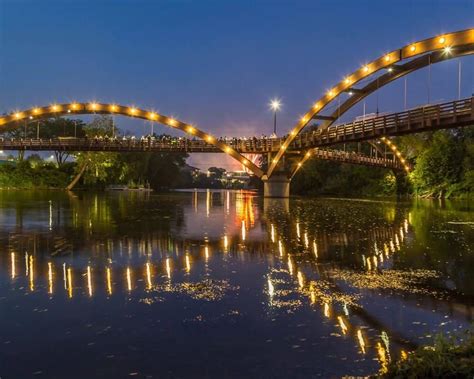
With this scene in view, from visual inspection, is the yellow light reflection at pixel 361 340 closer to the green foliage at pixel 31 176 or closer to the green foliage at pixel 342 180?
the green foliage at pixel 342 180

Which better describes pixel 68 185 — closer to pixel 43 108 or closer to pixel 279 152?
pixel 43 108

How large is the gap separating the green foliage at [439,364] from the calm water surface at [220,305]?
1.93 feet

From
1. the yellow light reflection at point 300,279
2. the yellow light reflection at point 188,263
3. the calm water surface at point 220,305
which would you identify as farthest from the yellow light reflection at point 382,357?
the yellow light reflection at point 188,263

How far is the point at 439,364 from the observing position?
5.01 metres

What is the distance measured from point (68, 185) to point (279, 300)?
3508 inches

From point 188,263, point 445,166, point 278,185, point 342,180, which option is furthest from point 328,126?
point 188,263

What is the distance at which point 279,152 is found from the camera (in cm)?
6638

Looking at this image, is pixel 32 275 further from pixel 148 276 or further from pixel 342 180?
pixel 342 180

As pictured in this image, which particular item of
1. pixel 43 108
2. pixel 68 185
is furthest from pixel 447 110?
pixel 68 185

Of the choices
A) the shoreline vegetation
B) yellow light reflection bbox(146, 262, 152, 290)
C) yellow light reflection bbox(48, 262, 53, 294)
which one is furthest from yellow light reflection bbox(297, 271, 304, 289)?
the shoreline vegetation

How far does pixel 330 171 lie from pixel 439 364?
332ft

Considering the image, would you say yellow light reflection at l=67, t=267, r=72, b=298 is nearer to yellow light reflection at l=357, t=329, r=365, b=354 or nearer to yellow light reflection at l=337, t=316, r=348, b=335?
yellow light reflection at l=337, t=316, r=348, b=335

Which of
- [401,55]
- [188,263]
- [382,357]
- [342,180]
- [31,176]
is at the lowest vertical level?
[382,357]

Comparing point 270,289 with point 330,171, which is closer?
point 270,289
